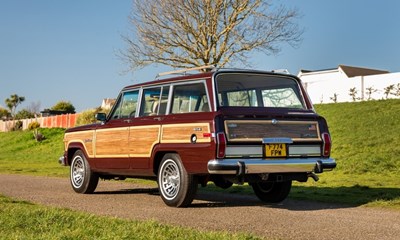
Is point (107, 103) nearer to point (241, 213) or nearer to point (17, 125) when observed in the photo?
point (17, 125)

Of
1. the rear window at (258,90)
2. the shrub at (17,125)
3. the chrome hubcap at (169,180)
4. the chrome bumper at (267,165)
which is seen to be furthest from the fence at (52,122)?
the chrome bumper at (267,165)

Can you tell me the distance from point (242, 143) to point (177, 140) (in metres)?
1.07

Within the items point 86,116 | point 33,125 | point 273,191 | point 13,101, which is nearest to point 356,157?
point 273,191

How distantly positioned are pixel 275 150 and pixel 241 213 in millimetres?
1019

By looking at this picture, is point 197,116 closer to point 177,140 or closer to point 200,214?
point 177,140

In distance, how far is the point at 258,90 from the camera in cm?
957

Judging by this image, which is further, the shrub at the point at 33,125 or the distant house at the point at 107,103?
the shrub at the point at 33,125

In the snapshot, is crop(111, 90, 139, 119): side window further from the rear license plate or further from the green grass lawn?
the green grass lawn

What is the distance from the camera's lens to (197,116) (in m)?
8.77

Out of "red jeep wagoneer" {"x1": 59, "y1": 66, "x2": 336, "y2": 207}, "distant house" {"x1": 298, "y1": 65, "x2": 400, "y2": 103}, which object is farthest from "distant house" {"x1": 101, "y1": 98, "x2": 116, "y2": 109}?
"red jeep wagoneer" {"x1": 59, "y1": 66, "x2": 336, "y2": 207}

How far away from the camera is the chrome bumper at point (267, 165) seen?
8258 mm

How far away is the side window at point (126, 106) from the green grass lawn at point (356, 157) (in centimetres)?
294

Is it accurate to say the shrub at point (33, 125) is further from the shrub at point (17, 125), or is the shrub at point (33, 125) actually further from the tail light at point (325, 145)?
the tail light at point (325, 145)

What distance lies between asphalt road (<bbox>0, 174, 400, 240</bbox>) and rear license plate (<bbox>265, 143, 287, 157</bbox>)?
82 cm
